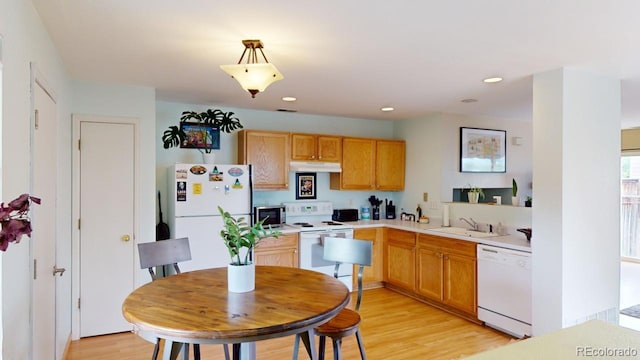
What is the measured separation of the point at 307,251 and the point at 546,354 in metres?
3.71

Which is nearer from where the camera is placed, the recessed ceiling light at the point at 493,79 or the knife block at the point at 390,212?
the recessed ceiling light at the point at 493,79

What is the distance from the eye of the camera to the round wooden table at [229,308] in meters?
1.60

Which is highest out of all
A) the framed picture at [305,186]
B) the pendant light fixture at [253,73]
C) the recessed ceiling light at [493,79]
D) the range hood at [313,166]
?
the recessed ceiling light at [493,79]

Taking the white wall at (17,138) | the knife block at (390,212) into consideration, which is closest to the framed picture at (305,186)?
the knife block at (390,212)

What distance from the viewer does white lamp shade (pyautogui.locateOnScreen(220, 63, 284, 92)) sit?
2.28 metres

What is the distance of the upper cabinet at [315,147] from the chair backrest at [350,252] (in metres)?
2.17

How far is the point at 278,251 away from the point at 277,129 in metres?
1.62

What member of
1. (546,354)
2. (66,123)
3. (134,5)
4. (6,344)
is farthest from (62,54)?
(546,354)

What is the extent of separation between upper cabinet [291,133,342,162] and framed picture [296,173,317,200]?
0.36 metres

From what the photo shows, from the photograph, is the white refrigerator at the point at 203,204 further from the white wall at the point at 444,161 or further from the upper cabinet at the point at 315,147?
the white wall at the point at 444,161

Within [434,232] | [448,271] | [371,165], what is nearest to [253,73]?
[434,232]

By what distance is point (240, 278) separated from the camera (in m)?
2.10

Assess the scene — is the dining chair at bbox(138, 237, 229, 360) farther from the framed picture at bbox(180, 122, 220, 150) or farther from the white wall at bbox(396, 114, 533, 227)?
the white wall at bbox(396, 114, 533, 227)

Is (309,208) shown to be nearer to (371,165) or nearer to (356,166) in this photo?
(356,166)
